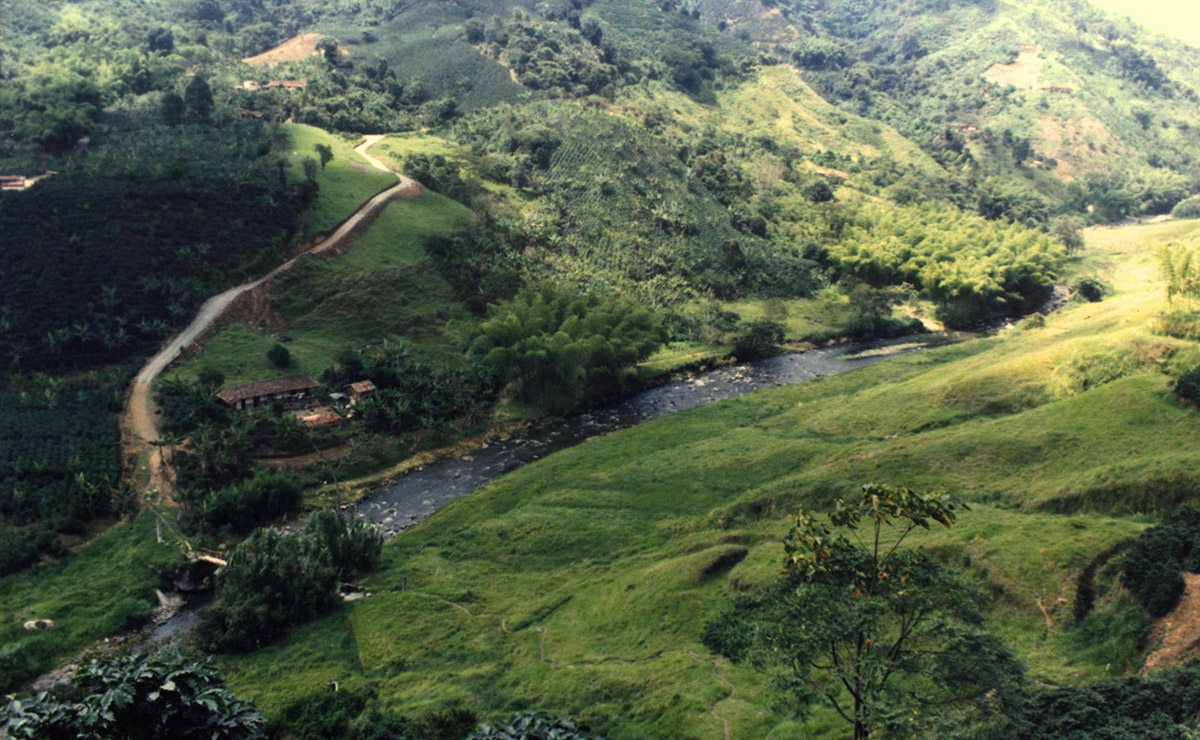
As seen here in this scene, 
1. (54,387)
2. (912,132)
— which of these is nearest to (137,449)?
(54,387)

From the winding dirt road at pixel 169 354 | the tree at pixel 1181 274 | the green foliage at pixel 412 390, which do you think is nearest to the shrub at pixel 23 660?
the winding dirt road at pixel 169 354

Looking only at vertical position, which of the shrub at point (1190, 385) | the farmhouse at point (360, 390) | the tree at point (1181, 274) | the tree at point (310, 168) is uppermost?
the tree at point (1181, 274)

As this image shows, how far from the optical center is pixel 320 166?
9894 centimetres

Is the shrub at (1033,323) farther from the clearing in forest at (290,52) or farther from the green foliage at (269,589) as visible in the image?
the clearing in forest at (290,52)

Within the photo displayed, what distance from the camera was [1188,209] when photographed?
148 metres

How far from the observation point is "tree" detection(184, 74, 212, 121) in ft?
341

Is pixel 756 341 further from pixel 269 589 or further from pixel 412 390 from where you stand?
pixel 269 589

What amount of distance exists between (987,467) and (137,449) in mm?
51739

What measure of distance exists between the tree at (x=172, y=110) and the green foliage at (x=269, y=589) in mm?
76415

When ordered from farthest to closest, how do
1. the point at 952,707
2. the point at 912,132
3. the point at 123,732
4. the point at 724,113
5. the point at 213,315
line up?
the point at 912,132 < the point at 724,113 < the point at 213,315 < the point at 123,732 < the point at 952,707

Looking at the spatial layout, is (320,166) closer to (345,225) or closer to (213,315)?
(345,225)

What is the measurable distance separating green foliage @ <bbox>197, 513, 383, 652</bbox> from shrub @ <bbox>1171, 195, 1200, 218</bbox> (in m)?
160

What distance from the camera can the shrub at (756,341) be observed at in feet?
278

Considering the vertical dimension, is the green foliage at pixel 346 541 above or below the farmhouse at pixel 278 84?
below
